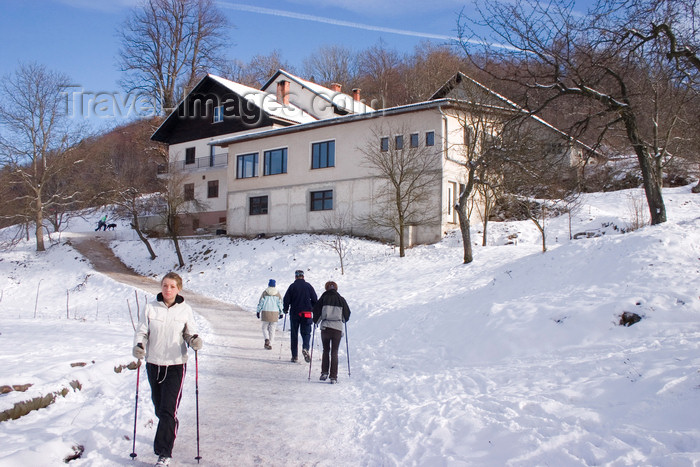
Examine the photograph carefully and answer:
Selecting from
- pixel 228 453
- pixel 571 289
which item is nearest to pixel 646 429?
pixel 228 453

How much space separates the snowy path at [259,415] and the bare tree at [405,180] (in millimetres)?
15667

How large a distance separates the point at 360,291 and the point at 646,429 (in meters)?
14.5

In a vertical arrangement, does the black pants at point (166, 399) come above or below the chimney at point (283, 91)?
below

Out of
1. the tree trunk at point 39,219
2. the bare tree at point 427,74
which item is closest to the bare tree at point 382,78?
the bare tree at point 427,74

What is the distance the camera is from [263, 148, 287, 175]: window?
33.1 metres

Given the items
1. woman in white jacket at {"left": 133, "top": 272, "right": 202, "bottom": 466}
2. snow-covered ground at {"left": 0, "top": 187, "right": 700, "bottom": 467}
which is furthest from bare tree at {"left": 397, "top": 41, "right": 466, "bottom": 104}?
woman in white jacket at {"left": 133, "top": 272, "right": 202, "bottom": 466}

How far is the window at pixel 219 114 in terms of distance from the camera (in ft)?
134

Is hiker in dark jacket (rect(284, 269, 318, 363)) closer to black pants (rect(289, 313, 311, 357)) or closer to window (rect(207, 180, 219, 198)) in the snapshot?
black pants (rect(289, 313, 311, 357))

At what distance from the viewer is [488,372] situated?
27.2 feet

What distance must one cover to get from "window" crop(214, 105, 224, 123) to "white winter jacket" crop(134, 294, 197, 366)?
37565mm

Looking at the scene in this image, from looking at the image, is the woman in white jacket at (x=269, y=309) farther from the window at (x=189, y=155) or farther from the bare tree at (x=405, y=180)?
the window at (x=189, y=155)

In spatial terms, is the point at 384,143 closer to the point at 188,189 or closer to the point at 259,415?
the point at 188,189

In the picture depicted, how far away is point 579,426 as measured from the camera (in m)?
5.22

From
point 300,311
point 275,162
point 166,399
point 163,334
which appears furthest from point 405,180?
point 166,399
